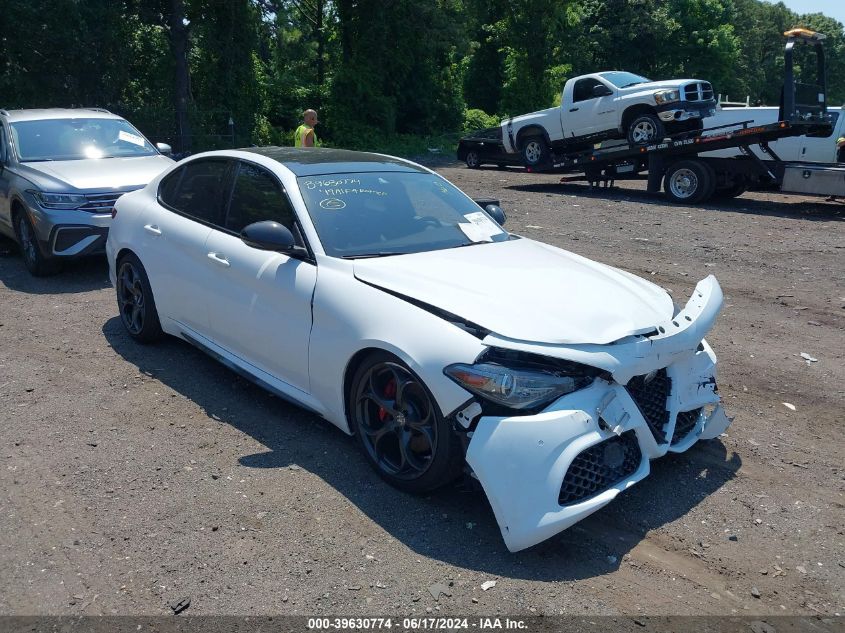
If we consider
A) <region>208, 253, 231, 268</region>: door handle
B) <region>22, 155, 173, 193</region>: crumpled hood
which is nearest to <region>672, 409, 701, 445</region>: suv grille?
<region>208, 253, 231, 268</region>: door handle

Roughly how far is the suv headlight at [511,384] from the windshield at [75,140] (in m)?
7.67

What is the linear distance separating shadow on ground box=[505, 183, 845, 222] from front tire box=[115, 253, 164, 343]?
11.3 meters

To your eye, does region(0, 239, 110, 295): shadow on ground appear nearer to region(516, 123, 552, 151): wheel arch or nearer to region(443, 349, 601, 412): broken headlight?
region(443, 349, 601, 412): broken headlight

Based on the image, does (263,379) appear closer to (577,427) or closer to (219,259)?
(219,259)

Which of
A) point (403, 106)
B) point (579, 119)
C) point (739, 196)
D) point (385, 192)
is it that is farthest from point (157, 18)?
point (385, 192)

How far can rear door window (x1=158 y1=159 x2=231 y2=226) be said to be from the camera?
5711 millimetres

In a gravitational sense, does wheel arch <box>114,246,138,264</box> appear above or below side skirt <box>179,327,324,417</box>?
above

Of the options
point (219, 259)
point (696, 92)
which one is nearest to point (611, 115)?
point (696, 92)

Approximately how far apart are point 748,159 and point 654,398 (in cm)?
1223

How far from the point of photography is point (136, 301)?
6504 mm

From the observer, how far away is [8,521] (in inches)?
157

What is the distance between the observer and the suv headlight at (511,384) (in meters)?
3.67

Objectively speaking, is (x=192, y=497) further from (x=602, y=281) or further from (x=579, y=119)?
(x=579, y=119)

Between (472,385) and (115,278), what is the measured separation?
4229mm
